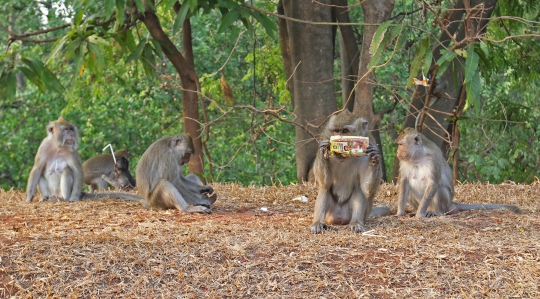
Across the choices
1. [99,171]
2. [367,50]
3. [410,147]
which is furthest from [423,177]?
[99,171]

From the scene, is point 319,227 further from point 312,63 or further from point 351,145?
point 312,63

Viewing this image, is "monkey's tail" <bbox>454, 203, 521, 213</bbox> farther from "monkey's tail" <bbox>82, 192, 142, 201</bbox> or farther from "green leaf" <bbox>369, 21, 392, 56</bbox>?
"monkey's tail" <bbox>82, 192, 142, 201</bbox>

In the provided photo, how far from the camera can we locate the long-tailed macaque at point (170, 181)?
8211mm

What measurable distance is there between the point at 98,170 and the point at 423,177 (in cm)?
733

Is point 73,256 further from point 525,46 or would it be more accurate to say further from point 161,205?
point 525,46

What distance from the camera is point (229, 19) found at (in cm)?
782

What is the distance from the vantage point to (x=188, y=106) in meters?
11.0

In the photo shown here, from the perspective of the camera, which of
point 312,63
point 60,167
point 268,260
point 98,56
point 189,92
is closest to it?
point 268,260

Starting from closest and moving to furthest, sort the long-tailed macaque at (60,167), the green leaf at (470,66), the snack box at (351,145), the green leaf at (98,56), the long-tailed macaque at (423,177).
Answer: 1. the green leaf at (470,66)
2. the snack box at (351,145)
3. the green leaf at (98,56)
4. the long-tailed macaque at (423,177)
5. the long-tailed macaque at (60,167)

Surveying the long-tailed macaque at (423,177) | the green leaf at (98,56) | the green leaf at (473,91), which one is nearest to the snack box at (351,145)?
the green leaf at (473,91)

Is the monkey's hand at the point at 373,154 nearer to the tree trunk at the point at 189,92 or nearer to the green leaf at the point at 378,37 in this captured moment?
the green leaf at the point at 378,37

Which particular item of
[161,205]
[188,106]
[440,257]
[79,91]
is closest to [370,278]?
[440,257]

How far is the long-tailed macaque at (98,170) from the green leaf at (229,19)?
6.14 metres

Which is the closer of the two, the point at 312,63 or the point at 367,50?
the point at 367,50
